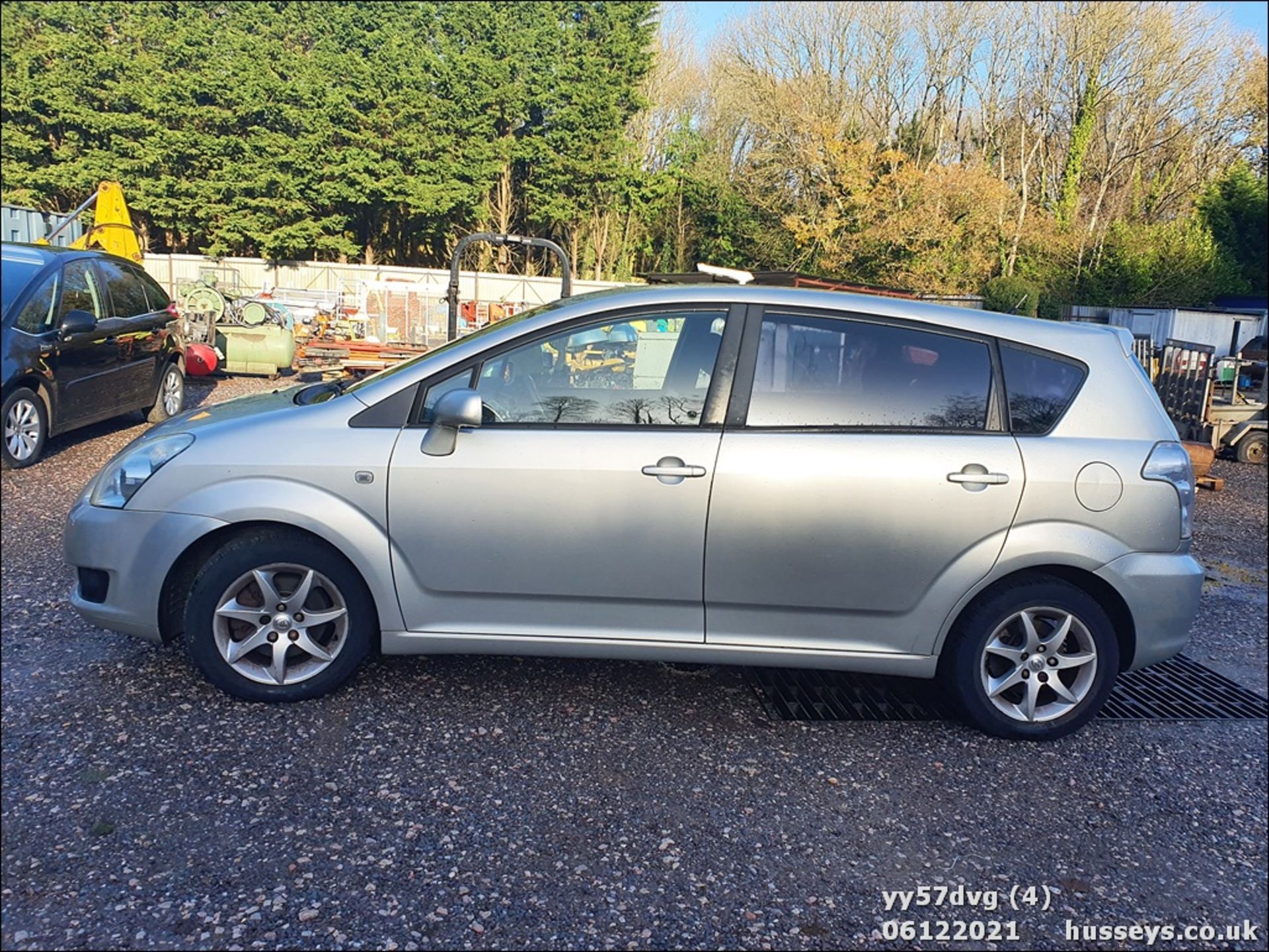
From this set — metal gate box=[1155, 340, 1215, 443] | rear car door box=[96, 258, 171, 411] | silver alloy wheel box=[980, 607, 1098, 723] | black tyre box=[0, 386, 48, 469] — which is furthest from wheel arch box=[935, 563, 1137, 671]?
metal gate box=[1155, 340, 1215, 443]

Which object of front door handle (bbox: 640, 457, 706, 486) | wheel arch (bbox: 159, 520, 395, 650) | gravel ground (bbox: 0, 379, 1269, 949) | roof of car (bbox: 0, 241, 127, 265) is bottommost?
gravel ground (bbox: 0, 379, 1269, 949)

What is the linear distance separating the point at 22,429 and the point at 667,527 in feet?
20.5

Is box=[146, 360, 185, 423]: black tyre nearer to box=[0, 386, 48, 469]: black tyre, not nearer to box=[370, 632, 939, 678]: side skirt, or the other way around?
box=[0, 386, 48, 469]: black tyre

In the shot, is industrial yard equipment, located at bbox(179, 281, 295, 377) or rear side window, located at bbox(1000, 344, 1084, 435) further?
industrial yard equipment, located at bbox(179, 281, 295, 377)

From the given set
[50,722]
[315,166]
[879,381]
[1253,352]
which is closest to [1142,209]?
[1253,352]

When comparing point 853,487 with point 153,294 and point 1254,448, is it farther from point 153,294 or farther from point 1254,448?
point 1254,448

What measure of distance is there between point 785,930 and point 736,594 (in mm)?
1284

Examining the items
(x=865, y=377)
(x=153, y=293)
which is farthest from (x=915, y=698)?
(x=153, y=293)

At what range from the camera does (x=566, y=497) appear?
3.45 metres

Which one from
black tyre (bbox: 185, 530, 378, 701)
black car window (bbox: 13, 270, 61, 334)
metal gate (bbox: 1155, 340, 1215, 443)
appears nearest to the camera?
black tyre (bbox: 185, 530, 378, 701)

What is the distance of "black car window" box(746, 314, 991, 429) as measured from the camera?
356 centimetres

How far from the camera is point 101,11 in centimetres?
3256

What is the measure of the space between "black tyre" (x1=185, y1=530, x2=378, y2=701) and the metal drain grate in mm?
1725

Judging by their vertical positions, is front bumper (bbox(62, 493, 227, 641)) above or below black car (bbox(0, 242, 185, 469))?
below
